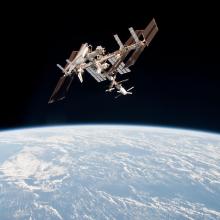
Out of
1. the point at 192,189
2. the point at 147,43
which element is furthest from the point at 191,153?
the point at 147,43

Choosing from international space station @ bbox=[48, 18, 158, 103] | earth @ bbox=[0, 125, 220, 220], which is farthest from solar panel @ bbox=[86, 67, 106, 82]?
earth @ bbox=[0, 125, 220, 220]

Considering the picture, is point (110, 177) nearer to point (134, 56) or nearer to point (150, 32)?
point (134, 56)

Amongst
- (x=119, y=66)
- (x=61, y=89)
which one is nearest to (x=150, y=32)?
(x=119, y=66)

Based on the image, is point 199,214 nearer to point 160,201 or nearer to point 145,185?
point 160,201

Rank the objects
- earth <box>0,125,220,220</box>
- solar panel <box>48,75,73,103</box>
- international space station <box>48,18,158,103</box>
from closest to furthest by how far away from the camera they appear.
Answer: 1. international space station <box>48,18,158,103</box>
2. solar panel <box>48,75,73,103</box>
3. earth <box>0,125,220,220</box>

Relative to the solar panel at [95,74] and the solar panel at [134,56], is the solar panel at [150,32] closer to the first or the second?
the solar panel at [134,56]

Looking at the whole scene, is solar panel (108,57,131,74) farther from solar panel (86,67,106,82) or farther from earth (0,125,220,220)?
earth (0,125,220,220)

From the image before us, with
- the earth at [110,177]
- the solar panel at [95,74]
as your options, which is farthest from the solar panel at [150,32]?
the earth at [110,177]

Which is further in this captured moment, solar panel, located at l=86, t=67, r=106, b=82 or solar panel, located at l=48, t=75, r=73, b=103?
solar panel, located at l=48, t=75, r=73, b=103
